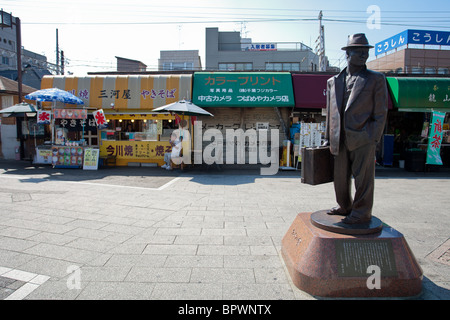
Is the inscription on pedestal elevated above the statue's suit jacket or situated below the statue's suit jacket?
below

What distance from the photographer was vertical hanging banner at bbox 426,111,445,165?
12742mm

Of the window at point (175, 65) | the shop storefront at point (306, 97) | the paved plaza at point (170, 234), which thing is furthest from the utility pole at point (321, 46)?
the window at point (175, 65)

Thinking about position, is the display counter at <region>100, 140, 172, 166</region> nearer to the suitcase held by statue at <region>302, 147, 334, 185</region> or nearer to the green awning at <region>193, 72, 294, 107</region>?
the green awning at <region>193, 72, 294, 107</region>

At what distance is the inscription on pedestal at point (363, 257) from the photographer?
3209mm

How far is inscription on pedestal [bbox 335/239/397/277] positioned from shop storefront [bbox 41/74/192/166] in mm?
11312

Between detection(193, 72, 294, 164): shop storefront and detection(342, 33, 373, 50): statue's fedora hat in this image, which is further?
detection(193, 72, 294, 164): shop storefront

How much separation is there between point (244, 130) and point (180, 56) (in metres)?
30.1

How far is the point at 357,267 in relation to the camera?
322 cm

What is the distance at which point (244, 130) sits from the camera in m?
14.8

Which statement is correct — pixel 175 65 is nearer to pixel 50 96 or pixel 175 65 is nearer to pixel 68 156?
pixel 50 96

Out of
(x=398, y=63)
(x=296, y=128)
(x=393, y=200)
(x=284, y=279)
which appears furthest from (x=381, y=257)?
(x=398, y=63)

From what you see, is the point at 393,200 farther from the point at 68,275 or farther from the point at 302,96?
the point at 68,275

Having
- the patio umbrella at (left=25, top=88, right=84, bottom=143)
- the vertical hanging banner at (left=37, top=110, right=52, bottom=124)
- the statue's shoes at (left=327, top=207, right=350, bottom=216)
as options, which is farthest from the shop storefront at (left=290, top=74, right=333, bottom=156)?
the vertical hanging banner at (left=37, top=110, right=52, bottom=124)

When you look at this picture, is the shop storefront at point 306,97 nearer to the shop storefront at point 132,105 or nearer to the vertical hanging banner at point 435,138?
the vertical hanging banner at point 435,138
